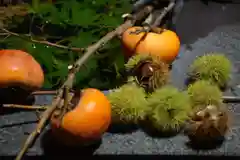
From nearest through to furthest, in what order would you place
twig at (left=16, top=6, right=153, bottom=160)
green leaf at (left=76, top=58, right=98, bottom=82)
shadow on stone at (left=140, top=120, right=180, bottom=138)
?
1. twig at (left=16, top=6, right=153, bottom=160)
2. shadow on stone at (left=140, top=120, right=180, bottom=138)
3. green leaf at (left=76, top=58, right=98, bottom=82)

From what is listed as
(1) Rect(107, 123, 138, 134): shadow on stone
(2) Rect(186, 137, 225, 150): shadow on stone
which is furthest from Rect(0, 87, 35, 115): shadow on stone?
(2) Rect(186, 137, 225, 150): shadow on stone

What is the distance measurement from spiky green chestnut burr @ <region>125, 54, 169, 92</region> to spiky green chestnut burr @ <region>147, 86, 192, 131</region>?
0.04 metres

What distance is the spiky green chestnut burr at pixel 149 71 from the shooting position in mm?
598

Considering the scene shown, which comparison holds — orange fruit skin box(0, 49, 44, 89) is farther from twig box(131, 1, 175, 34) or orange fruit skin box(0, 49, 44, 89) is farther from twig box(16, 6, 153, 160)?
twig box(131, 1, 175, 34)

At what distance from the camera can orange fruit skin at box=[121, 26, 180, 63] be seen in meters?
0.64

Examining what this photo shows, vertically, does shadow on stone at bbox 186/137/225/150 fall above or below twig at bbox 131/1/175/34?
below

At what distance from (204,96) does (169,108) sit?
2.0 inches

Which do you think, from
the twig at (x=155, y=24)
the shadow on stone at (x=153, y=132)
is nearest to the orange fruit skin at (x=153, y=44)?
the twig at (x=155, y=24)

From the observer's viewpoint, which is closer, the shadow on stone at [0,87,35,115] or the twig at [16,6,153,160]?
the twig at [16,6,153,160]

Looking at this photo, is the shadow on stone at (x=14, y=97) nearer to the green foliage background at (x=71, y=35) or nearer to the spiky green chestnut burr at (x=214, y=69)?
the green foliage background at (x=71, y=35)

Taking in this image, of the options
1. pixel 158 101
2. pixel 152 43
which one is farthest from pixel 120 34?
pixel 158 101

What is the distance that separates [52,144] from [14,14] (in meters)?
0.31

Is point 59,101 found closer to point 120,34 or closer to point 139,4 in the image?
point 120,34

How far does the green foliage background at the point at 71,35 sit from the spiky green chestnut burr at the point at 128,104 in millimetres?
117
